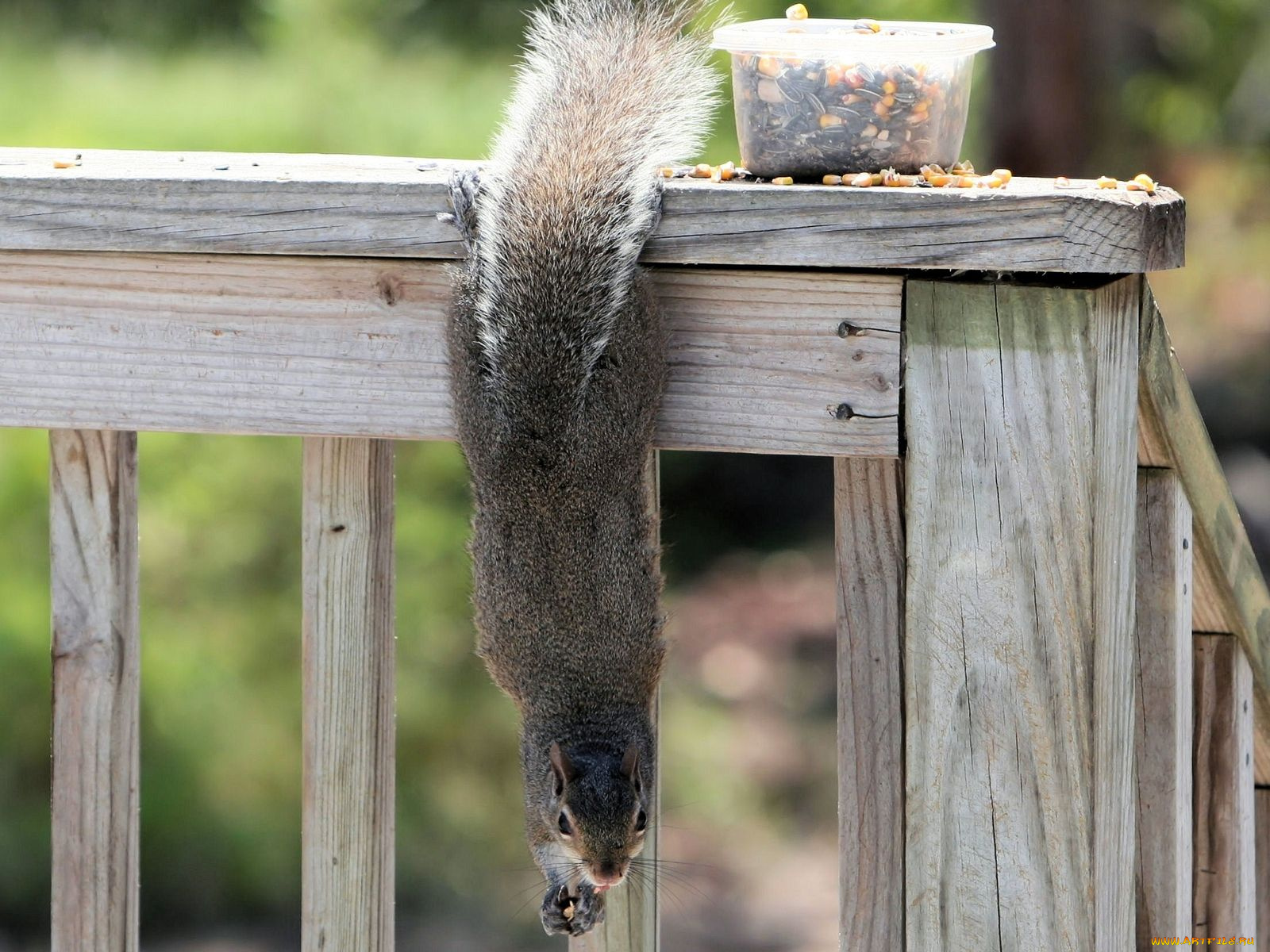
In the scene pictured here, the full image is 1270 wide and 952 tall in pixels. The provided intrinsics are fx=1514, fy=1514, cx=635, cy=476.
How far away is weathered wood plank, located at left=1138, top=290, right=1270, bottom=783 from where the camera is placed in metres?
1.18

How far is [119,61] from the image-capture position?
16.5ft

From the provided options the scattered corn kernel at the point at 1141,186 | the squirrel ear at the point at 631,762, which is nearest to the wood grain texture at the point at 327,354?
the scattered corn kernel at the point at 1141,186

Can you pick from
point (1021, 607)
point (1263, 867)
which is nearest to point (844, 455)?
point (1021, 607)

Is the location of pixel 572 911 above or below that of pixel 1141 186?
below

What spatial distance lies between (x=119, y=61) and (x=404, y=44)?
99 cm

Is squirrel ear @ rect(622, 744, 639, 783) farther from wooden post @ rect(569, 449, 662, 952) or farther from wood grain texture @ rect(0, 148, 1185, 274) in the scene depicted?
wood grain texture @ rect(0, 148, 1185, 274)

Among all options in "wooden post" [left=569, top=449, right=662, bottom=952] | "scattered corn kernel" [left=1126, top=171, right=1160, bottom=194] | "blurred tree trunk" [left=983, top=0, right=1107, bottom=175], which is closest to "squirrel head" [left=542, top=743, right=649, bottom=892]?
"wooden post" [left=569, top=449, right=662, bottom=952]

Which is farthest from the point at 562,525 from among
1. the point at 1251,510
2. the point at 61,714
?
the point at 1251,510

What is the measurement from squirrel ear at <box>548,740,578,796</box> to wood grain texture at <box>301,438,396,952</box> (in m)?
0.23

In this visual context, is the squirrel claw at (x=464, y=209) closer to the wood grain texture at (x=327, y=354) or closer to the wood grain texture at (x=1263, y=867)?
the wood grain texture at (x=327, y=354)

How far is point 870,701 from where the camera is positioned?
4.03 ft

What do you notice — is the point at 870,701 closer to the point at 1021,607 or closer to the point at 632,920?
the point at 1021,607

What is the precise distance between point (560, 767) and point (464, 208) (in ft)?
2.01

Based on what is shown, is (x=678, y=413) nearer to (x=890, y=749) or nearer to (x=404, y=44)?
(x=890, y=749)
